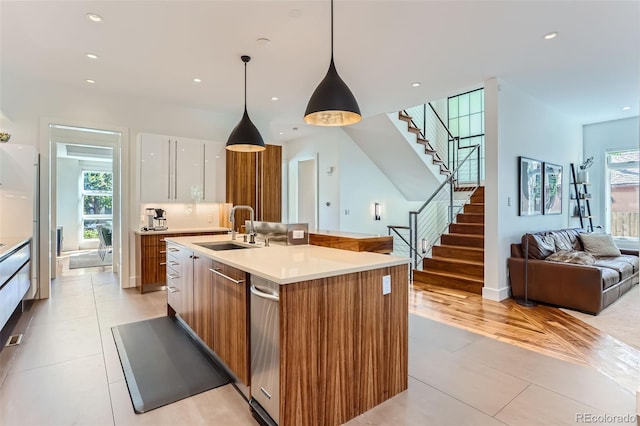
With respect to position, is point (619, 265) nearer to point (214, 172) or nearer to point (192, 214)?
point (214, 172)

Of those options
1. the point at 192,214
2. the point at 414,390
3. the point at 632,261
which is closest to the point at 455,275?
the point at 632,261

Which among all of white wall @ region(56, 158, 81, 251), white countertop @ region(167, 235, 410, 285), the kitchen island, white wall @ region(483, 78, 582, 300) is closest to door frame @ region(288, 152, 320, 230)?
white wall @ region(483, 78, 582, 300)

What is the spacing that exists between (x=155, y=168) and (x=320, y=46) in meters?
3.23

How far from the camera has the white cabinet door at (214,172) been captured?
5598 mm

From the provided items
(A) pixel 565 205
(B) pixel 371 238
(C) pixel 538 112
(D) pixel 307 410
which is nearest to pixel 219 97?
(B) pixel 371 238

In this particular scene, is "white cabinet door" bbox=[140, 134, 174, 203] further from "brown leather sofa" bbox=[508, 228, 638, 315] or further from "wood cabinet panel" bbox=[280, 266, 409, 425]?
"brown leather sofa" bbox=[508, 228, 638, 315]

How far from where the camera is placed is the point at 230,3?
2.73 metres

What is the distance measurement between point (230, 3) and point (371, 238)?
2.26 meters

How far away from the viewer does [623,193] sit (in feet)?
22.0

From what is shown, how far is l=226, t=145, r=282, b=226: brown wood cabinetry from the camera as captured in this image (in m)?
5.86

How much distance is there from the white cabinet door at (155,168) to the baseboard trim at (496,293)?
4.87 meters

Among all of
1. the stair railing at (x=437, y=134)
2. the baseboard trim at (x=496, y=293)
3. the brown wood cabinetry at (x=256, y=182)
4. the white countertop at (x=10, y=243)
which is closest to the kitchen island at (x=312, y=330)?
the white countertop at (x=10, y=243)

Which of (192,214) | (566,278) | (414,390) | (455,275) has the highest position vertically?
(192,214)

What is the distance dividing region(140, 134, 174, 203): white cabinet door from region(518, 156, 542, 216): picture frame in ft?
17.3
